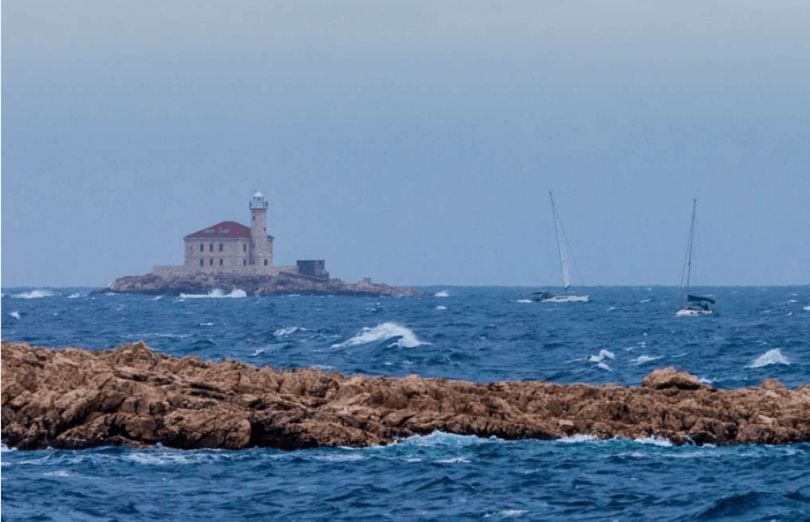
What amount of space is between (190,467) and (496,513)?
6.25 metres

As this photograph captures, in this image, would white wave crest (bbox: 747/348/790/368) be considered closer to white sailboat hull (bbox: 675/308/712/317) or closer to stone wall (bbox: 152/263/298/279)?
white sailboat hull (bbox: 675/308/712/317)

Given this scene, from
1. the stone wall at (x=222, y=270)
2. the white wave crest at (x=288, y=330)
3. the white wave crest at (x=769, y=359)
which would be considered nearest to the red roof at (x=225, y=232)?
the stone wall at (x=222, y=270)

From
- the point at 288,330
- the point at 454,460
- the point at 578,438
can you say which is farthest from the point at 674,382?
the point at 288,330

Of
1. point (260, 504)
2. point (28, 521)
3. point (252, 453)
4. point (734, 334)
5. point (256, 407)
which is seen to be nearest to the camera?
point (28, 521)

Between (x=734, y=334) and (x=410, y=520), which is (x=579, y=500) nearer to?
(x=410, y=520)

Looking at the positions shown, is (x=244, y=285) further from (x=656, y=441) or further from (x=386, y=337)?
(x=656, y=441)

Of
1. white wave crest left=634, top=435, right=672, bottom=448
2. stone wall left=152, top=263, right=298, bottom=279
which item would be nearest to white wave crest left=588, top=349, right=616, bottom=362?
white wave crest left=634, top=435, right=672, bottom=448

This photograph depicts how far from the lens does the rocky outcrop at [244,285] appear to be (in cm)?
17075

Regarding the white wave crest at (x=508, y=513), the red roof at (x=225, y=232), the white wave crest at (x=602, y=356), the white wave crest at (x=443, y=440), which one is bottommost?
the white wave crest at (x=508, y=513)

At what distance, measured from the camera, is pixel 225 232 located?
17862cm

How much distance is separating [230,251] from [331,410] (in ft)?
500

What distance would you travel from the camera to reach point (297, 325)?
7719cm

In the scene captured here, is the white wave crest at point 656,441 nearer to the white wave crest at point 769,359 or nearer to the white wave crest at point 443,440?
the white wave crest at point 443,440

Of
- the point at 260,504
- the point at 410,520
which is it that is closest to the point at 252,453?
the point at 260,504
